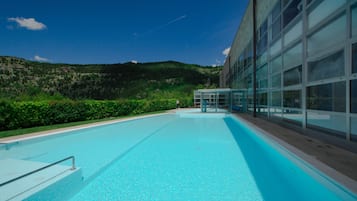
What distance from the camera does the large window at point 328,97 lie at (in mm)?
3737

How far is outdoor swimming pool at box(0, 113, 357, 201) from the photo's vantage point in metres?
2.73

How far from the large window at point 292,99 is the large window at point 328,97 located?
558 mm

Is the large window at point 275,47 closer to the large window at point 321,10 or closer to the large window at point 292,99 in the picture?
the large window at point 292,99

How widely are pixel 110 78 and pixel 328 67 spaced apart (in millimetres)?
36648

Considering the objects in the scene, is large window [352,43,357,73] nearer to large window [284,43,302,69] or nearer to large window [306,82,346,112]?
large window [306,82,346,112]

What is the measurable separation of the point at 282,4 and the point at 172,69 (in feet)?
120

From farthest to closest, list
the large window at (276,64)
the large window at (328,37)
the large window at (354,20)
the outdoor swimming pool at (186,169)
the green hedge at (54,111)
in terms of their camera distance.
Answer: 1. the green hedge at (54,111)
2. the large window at (276,64)
3. the large window at (328,37)
4. the large window at (354,20)
5. the outdoor swimming pool at (186,169)

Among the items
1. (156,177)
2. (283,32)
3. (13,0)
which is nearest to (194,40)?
(13,0)

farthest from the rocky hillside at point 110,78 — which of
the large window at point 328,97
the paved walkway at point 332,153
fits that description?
the paved walkway at point 332,153

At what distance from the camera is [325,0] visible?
4.24 meters

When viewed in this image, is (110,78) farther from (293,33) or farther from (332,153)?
(332,153)

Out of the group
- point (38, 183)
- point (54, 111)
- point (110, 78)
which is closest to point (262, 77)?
point (38, 183)

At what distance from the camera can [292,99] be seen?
6.01 m

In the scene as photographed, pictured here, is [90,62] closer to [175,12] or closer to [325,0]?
[175,12]
